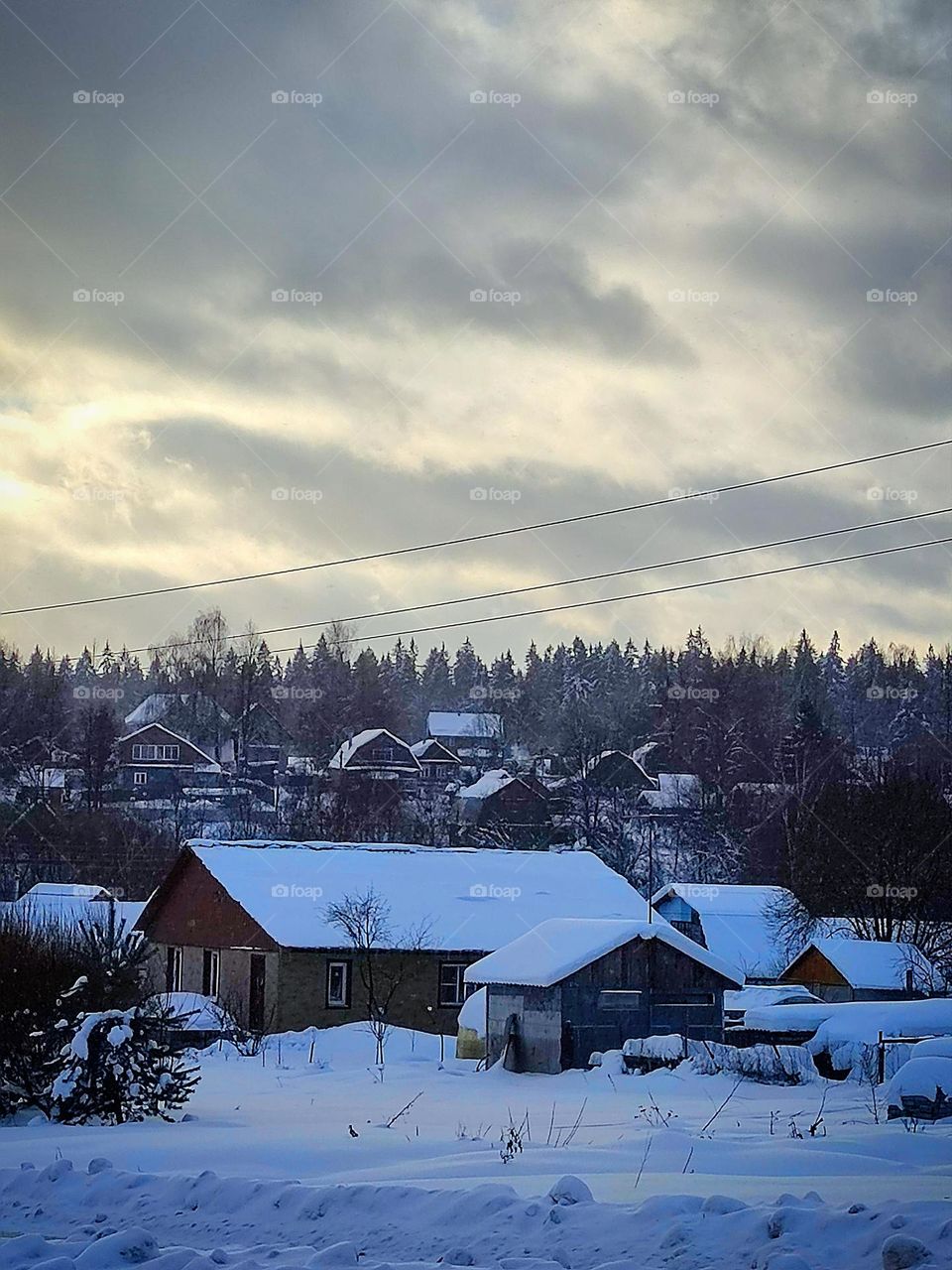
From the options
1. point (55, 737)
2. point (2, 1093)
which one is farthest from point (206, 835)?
point (2, 1093)

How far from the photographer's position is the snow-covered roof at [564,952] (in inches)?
1088

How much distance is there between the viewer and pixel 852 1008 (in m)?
26.6

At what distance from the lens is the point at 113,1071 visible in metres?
15.9

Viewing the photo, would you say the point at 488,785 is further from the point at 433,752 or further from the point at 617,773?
the point at 433,752

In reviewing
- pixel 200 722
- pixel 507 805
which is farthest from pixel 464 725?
pixel 507 805

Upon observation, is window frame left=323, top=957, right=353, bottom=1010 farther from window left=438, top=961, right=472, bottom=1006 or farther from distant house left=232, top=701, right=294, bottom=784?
distant house left=232, top=701, right=294, bottom=784

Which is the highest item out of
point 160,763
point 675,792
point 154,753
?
point 154,753

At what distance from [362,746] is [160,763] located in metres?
13.6

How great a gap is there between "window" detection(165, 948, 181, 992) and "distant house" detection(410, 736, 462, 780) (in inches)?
2204

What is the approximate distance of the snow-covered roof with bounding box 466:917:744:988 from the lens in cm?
2764

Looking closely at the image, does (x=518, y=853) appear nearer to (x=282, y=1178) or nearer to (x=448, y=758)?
(x=282, y=1178)

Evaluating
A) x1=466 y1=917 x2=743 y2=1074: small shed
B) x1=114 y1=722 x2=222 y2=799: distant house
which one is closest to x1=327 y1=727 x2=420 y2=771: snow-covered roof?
x1=114 y1=722 x2=222 y2=799: distant house

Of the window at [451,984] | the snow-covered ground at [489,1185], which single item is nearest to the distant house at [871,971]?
the window at [451,984]

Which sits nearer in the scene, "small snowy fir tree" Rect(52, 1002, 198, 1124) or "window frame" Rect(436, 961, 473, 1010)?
"small snowy fir tree" Rect(52, 1002, 198, 1124)
